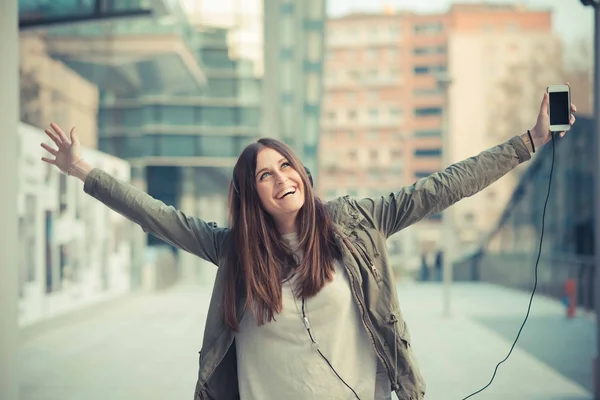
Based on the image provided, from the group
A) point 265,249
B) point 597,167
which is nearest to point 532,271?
point 597,167

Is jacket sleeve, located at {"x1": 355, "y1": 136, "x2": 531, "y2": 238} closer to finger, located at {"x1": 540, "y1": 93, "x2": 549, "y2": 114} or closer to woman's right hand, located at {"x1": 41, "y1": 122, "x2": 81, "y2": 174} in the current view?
finger, located at {"x1": 540, "y1": 93, "x2": 549, "y2": 114}

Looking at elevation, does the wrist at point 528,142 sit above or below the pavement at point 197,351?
above

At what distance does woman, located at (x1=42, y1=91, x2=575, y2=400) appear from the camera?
263 centimetres

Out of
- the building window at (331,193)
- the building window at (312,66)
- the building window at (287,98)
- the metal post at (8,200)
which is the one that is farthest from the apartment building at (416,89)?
the metal post at (8,200)

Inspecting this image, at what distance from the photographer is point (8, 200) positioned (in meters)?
4.39

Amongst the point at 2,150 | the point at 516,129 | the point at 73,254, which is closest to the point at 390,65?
the point at 516,129

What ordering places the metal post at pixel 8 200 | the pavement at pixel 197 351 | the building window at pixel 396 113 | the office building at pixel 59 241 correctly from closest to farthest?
the metal post at pixel 8 200
the pavement at pixel 197 351
the office building at pixel 59 241
the building window at pixel 396 113

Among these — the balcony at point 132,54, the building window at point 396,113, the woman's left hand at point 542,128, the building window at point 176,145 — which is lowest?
the woman's left hand at point 542,128

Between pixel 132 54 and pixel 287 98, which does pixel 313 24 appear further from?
pixel 132 54

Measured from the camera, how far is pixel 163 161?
24875mm

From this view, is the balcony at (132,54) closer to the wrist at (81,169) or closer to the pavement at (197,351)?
the pavement at (197,351)

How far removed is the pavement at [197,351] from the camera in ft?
26.4

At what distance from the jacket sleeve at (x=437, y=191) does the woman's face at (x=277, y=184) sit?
238mm

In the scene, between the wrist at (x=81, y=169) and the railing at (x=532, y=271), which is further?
the railing at (x=532, y=271)
